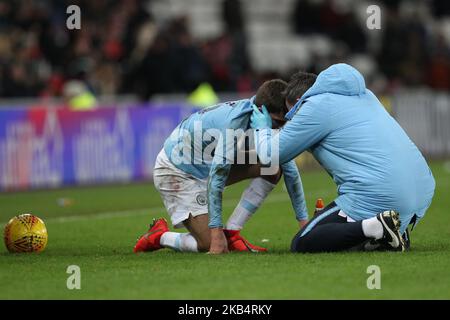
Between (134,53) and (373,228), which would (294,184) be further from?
(134,53)

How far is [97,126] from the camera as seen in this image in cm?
1895

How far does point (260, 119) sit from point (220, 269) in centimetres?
144

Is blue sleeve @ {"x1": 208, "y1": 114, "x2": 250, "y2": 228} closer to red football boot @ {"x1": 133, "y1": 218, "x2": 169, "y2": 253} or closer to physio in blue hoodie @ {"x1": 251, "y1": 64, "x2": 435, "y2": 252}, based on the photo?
physio in blue hoodie @ {"x1": 251, "y1": 64, "x2": 435, "y2": 252}

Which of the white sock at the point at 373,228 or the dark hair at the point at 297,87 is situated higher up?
the dark hair at the point at 297,87

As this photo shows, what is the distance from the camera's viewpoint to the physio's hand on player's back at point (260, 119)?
30.1 ft

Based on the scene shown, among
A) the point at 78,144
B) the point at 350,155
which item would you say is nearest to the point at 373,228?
the point at 350,155

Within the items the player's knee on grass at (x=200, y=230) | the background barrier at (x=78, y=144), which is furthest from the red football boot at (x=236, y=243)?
the background barrier at (x=78, y=144)

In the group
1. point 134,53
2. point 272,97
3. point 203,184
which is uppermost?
point 134,53

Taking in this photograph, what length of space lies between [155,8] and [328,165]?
18.3 meters

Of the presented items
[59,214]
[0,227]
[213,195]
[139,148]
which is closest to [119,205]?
[59,214]

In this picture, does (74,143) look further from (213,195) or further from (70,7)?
(213,195)

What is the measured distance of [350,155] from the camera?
Answer: 9.05 metres

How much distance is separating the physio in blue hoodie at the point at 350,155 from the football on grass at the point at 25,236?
7.46ft

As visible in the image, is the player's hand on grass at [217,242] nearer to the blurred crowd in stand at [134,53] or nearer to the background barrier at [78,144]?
the background barrier at [78,144]
